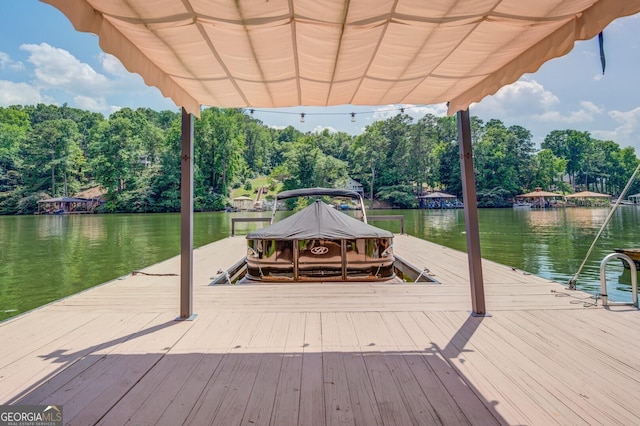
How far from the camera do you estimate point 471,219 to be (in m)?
2.72

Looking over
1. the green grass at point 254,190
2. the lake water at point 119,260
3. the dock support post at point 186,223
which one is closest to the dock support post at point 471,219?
the dock support post at point 186,223

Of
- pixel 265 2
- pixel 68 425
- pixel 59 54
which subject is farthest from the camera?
pixel 59 54

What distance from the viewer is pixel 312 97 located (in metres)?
2.79

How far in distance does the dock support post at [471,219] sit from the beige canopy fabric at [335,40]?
30cm

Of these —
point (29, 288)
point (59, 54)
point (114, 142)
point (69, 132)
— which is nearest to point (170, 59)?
point (29, 288)

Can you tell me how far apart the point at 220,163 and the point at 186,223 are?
3864cm

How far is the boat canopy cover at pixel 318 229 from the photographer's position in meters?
3.83

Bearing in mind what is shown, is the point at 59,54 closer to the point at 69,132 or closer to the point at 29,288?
the point at 69,132

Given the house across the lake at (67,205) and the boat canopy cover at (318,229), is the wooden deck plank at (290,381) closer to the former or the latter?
the boat canopy cover at (318,229)

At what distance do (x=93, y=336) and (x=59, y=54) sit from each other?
95.7m

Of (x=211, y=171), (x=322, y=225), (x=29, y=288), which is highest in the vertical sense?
(x=211, y=171)

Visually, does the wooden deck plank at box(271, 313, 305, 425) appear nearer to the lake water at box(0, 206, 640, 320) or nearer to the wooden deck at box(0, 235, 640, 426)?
the wooden deck at box(0, 235, 640, 426)

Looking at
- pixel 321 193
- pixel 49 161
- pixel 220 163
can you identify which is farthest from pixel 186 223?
pixel 49 161

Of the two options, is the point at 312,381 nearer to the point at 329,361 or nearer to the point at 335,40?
the point at 329,361
